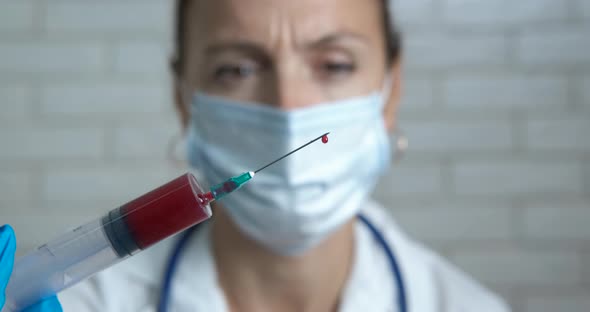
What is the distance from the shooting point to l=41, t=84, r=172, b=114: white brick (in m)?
1.51

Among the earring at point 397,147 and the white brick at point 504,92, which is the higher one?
the white brick at point 504,92

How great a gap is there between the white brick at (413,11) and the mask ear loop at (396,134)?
0.29m

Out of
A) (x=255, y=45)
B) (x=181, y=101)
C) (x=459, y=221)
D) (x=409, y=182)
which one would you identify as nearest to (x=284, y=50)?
(x=255, y=45)

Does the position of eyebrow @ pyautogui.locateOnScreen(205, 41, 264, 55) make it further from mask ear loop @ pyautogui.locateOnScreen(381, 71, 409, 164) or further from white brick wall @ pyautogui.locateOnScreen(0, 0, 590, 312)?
white brick wall @ pyautogui.locateOnScreen(0, 0, 590, 312)

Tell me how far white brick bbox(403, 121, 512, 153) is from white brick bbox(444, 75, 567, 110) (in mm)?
54

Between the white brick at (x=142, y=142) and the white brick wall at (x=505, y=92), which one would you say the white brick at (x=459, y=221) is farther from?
the white brick at (x=142, y=142)

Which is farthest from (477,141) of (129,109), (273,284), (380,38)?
(129,109)

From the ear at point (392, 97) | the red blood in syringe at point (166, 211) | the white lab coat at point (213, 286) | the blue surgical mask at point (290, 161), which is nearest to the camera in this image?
the red blood in syringe at point (166, 211)

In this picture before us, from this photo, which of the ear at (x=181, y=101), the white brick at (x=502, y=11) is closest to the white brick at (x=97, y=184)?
the ear at (x=181, y=101)

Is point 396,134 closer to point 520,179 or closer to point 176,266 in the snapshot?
point 520,179

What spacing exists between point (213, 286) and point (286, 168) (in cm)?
25

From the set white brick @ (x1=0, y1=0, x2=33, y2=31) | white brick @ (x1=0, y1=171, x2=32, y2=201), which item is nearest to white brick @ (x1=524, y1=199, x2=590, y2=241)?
white brick @ (x1=0, y1=171, x2=32, y2=201)

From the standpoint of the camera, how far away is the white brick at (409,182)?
4.93ft

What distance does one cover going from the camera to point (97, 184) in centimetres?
151
